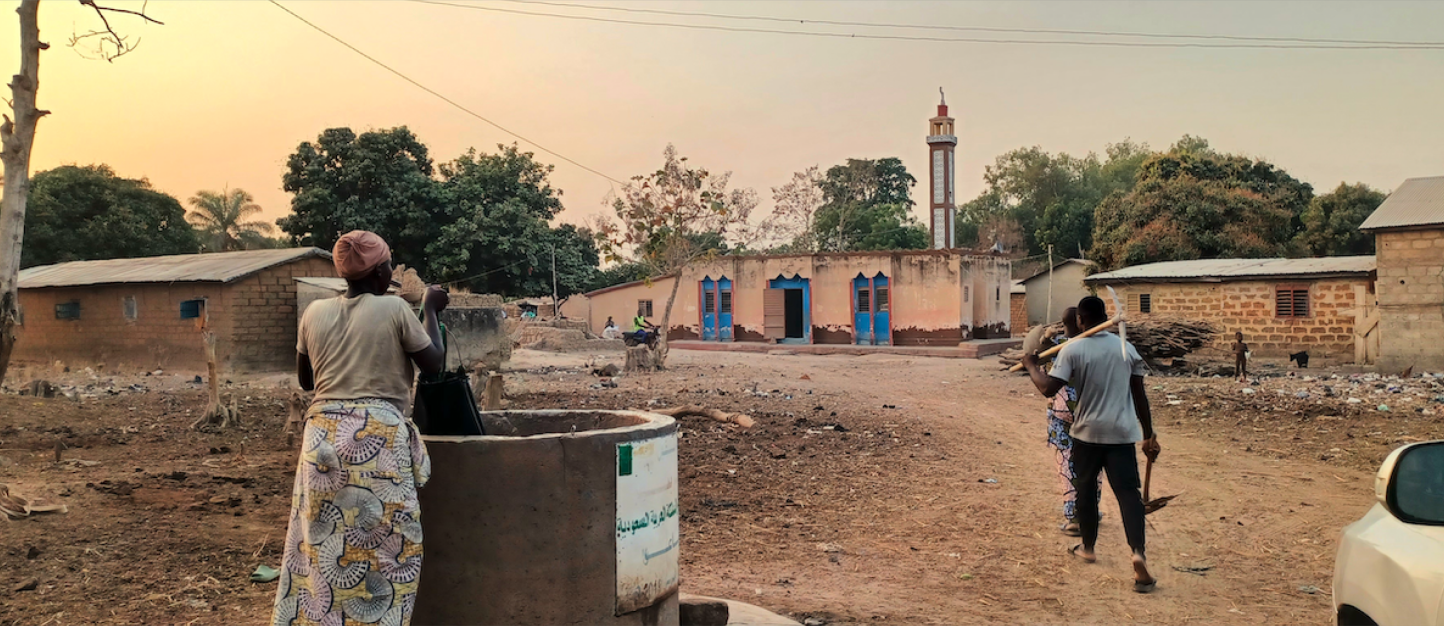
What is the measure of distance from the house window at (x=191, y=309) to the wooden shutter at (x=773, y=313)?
17315 millimetres

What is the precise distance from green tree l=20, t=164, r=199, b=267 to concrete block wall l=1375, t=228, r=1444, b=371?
36705 mm

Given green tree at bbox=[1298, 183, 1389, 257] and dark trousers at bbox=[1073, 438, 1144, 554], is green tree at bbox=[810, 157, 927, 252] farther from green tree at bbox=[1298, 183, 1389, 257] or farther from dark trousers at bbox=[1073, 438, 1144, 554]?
dark trousers at bbox=[1073, 438, 1144, 554]

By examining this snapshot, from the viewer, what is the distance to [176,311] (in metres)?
20.0

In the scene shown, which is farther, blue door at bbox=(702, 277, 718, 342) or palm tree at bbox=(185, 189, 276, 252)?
palm tree at bbox=(185, 189, 276, 252)

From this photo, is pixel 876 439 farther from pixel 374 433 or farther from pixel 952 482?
pixel 374 433

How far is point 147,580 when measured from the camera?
16.3 ft

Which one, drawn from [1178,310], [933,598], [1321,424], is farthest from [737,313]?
[933,598]

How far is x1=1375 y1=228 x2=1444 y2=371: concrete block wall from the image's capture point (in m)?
18.0

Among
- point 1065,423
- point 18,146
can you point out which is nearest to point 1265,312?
point 1065,423

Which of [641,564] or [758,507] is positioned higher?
[641,564]

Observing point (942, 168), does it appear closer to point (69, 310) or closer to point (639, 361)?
point (639, 361)

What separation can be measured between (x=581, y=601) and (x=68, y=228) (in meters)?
37.5

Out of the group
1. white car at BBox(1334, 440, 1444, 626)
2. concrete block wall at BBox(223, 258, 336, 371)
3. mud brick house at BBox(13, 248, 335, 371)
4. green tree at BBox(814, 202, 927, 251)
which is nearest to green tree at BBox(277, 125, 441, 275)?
mud brick house at BBox(13, 248, 335, 371)

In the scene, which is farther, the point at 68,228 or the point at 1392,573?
the point at 68,228
